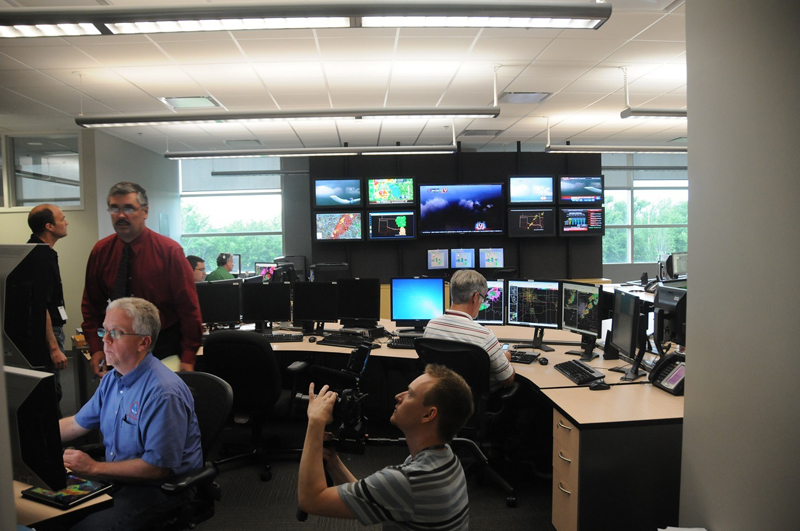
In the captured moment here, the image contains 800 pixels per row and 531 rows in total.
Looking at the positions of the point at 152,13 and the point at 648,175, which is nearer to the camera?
the point at 152,13

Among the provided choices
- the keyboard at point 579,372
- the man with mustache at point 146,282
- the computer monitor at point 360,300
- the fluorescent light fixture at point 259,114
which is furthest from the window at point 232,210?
the keyboard at point 579,372

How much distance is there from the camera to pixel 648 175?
10.0 metres

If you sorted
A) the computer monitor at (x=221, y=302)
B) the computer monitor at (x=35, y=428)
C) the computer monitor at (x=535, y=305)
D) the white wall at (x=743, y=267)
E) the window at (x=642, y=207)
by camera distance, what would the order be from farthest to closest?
the window at (x=642, y=207), the computer monitor at (x=221, y=302), the computer monitor at (x=535, y=305), the white wall at (x=743, y=267), the computer monitor at (x=35, y=428)

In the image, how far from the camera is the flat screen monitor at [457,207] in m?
7.57

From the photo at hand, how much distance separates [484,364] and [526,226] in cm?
542

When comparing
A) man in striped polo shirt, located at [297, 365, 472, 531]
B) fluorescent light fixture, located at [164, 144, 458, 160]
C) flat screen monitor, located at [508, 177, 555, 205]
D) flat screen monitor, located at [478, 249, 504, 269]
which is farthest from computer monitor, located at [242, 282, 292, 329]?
flat screen monitor, located at [508, 177, 555, 205]

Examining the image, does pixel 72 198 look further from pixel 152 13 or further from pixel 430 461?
pixel 430 461

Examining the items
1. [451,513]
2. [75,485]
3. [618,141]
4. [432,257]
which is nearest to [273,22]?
[75,485]

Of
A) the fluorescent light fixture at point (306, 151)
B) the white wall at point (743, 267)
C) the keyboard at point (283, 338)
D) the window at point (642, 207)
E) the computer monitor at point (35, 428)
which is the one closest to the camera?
the computer monitor at point (35, 428)

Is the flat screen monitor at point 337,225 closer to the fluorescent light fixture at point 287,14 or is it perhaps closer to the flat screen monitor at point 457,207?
the flat screen monitor at point 457,207

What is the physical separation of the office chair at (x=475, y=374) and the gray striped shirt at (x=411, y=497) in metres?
1.27

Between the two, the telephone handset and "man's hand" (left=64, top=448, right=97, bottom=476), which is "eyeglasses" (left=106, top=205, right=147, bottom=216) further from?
the telephone handset

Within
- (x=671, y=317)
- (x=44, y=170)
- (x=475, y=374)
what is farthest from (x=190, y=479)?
(x=44, y=170)

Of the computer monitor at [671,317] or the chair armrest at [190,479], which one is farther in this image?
the computer monitor at [671,317]
